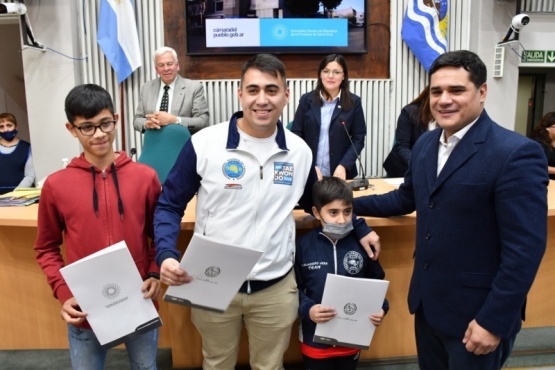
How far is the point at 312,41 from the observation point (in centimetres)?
495

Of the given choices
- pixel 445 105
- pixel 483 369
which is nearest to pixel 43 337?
pixel 483 369

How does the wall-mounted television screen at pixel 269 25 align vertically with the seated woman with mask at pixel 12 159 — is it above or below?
above

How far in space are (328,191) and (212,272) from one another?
1.90 feet

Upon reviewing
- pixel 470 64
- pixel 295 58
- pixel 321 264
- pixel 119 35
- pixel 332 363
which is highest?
pixel 119 35

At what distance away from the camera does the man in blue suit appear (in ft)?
4.12

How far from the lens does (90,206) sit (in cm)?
154

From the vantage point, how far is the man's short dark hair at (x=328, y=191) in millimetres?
1764

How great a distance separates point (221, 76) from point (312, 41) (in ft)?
3.64

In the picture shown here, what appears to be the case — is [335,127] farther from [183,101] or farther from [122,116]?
[122,116]

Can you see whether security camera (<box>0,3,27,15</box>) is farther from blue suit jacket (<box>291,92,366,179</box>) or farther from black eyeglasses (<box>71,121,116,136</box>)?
black eyeglasses (<box>71,121,116,136</box>)

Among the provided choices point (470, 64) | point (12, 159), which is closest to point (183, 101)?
point (12, 159)

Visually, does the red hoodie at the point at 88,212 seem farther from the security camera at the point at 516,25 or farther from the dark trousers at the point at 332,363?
the security camera at the point at 516,25

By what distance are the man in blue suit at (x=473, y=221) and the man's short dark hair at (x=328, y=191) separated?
1.11 feet

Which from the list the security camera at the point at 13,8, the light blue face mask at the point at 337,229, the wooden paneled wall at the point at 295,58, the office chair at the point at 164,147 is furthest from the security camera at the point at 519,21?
the security camera at the point at 13,8
